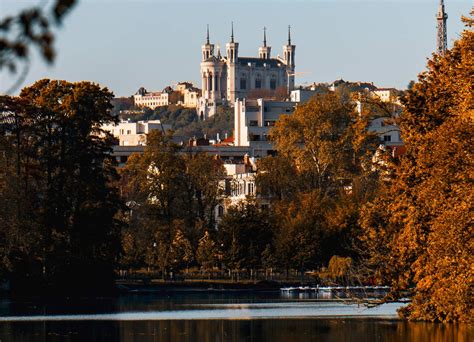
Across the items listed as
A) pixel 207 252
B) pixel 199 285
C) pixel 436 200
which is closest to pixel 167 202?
pixel 207 252

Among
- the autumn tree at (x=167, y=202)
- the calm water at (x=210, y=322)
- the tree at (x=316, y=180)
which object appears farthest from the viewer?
the autumn tree at (x=167, y=202)

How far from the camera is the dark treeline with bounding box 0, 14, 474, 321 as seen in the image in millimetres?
36625

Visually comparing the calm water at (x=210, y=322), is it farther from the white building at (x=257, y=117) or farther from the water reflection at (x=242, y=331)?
the white building at (x=257, y=117)

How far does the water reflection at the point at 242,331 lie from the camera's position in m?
39.2

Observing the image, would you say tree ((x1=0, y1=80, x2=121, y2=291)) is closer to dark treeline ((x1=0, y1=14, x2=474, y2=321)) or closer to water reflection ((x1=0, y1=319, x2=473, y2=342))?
dark treeline ((x1=0, y1=14, x2=474, y2=321))

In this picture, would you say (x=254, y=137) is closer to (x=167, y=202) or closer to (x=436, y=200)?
(x=167, y=202)

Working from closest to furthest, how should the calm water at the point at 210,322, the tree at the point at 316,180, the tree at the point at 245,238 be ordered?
the calm water at the point at 210,322 → the tree at the point at 316,180 → the tree at the point at 245,238

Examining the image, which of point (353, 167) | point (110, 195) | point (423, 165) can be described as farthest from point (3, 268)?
point (353, 167)

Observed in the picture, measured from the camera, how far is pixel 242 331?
43125 mm

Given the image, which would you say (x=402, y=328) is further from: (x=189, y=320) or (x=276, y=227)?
(x=276, y=227)

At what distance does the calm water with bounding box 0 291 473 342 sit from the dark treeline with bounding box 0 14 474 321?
1.56 meters

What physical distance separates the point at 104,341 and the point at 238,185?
86.9m

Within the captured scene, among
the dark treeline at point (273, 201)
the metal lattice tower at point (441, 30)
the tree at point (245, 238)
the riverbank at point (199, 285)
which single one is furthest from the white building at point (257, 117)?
the riverbank at point (199, 285)

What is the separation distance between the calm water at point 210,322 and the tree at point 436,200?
1503 mm
